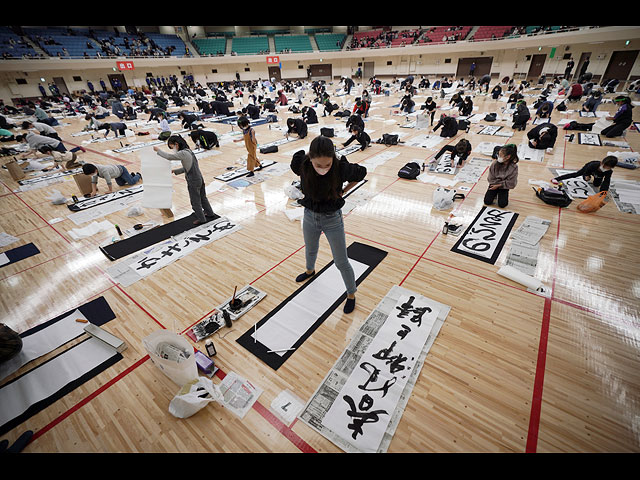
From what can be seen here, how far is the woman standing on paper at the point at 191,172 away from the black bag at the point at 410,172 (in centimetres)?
465

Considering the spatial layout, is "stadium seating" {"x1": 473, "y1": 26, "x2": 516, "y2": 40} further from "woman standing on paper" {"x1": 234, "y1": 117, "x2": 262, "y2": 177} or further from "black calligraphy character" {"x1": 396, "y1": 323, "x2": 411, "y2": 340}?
"black calligraphy character" {"x1": 396, "y1": 323, "x2": 411, "y2": 340}

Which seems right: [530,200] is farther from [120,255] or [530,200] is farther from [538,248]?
[120,255]

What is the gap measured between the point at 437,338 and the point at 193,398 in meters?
2.52

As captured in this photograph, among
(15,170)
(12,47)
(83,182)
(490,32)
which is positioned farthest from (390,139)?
(12,47)

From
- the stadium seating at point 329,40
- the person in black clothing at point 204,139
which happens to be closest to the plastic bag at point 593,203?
the person in black clothing at point 204,139

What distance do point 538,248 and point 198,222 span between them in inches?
234

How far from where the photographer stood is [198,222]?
17.7ft

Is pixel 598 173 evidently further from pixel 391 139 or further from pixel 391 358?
pixel 391 358

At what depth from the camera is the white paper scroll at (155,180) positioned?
4.87 m

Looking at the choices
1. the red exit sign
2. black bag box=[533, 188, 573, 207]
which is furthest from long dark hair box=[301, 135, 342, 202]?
the red exit sign

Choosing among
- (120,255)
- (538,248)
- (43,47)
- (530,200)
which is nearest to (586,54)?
(530,200)

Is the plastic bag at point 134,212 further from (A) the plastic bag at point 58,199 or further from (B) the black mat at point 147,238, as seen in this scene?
(A) the plastic bag at point 58,199
